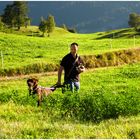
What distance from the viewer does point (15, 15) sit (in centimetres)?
10069

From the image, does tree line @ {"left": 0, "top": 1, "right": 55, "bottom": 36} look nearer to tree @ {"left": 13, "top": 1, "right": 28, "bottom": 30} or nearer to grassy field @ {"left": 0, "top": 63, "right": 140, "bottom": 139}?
tree @ {"left": 13, "top": 1, "right": 28, "bottom": 30}

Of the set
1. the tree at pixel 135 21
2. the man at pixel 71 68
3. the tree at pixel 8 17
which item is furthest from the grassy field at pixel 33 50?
the tree at pixel 135 21

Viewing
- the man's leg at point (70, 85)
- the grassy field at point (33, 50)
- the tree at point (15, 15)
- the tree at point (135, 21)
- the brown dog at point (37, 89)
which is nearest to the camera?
the brown dog at point (37, 89)

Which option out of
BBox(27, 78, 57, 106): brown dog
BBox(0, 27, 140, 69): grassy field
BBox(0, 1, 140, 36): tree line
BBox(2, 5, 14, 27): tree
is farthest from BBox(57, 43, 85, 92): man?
BBox(2, 5, 14, 27): tree

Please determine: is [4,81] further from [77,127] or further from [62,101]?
[77,127]

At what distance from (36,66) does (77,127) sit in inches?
1071

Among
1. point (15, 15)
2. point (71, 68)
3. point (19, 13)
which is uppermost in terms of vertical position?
point (19, 13)

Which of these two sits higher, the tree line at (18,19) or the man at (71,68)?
the tree line at (18,19)

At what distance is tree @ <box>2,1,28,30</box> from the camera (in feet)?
328

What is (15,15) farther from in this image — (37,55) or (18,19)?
(37,55)

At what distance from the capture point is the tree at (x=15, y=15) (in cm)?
10012

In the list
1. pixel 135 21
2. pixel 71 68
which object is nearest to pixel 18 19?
pixel 135 21

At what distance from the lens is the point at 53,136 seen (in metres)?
11.0

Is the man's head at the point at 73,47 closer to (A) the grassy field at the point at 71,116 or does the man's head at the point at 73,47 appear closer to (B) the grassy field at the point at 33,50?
(A) the grassy field at the point at 71,116
